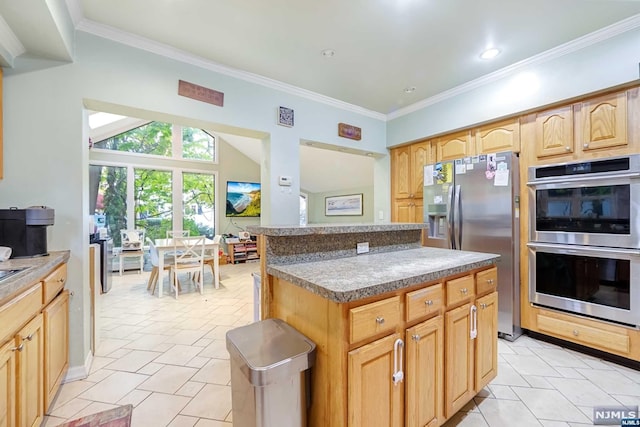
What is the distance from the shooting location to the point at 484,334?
167 centimetres

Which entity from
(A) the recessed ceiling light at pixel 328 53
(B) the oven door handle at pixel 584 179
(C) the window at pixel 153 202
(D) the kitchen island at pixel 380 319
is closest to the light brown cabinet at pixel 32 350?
(D) the kitchen island at pixel 380 319

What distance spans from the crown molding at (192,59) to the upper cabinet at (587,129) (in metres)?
2.00

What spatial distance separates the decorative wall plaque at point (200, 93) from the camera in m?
2.38

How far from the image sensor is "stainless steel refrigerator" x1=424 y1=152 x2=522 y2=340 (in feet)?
8.38

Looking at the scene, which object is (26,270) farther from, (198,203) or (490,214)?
(198,203)

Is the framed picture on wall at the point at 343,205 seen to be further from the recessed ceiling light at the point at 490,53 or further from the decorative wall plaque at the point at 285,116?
the recessed ceiling light at the point at 490,53

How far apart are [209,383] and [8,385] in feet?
3.58

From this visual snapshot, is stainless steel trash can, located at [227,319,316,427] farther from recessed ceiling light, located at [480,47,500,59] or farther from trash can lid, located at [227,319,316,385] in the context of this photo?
recessed ceiling light, located at [480,47,500,59]

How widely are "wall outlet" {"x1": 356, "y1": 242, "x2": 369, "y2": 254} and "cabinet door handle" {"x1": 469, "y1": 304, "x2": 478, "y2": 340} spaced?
2.32 feet

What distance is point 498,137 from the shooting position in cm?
280

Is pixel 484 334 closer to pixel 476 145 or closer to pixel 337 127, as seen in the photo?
pixel 476 145

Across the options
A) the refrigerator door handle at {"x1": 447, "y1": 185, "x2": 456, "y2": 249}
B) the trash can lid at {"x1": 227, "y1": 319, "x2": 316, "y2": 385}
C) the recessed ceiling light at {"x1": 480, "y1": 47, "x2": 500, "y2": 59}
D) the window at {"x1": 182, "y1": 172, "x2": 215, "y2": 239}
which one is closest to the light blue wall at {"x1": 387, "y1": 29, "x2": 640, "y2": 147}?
the recessed ceiling light at {"x1": 480, "y1": 47, "x2": 500, "y2": 59}

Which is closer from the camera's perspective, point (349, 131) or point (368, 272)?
point (368, 272)

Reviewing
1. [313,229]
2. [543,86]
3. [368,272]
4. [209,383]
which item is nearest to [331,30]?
[313,229]
